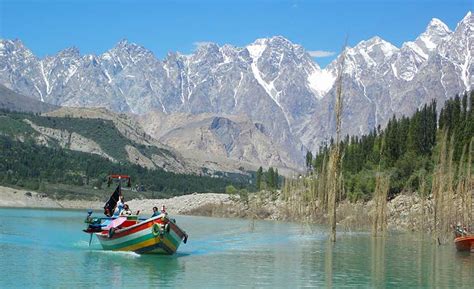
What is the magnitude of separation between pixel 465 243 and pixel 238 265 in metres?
22.6

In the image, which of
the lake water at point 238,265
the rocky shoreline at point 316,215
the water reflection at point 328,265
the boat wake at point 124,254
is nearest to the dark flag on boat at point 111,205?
the lake water at point 238,265

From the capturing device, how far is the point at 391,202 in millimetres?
118812

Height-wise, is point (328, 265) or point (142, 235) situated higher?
point (142, 235)

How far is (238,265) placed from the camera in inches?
2099

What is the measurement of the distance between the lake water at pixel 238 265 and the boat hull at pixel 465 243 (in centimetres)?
87

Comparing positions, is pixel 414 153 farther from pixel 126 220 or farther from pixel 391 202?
pixel 126 220

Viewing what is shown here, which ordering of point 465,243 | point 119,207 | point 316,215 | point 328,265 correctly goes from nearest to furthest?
point 328,265 → point 119,207 → point 465,243 → point 316,215

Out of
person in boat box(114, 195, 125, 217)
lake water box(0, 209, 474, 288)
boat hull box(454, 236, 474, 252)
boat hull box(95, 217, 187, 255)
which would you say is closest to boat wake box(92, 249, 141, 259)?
lake water box(0, 209, 474, 288)

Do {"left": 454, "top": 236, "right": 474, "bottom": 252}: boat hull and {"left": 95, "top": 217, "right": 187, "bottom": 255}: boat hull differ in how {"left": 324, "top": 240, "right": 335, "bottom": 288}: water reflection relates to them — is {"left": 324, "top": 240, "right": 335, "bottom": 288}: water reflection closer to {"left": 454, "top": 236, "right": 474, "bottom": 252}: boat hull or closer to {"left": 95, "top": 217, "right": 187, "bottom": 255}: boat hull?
{"left": 454, "top": 236, "right": 474, "bottom": 252}: boat hull

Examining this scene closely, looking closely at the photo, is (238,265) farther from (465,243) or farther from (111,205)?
(465,243)

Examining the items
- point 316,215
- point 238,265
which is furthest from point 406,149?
point 238,265

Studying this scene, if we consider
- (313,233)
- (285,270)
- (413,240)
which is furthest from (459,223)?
(285,270)

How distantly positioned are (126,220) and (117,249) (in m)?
2.50

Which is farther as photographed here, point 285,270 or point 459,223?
point 459,223
